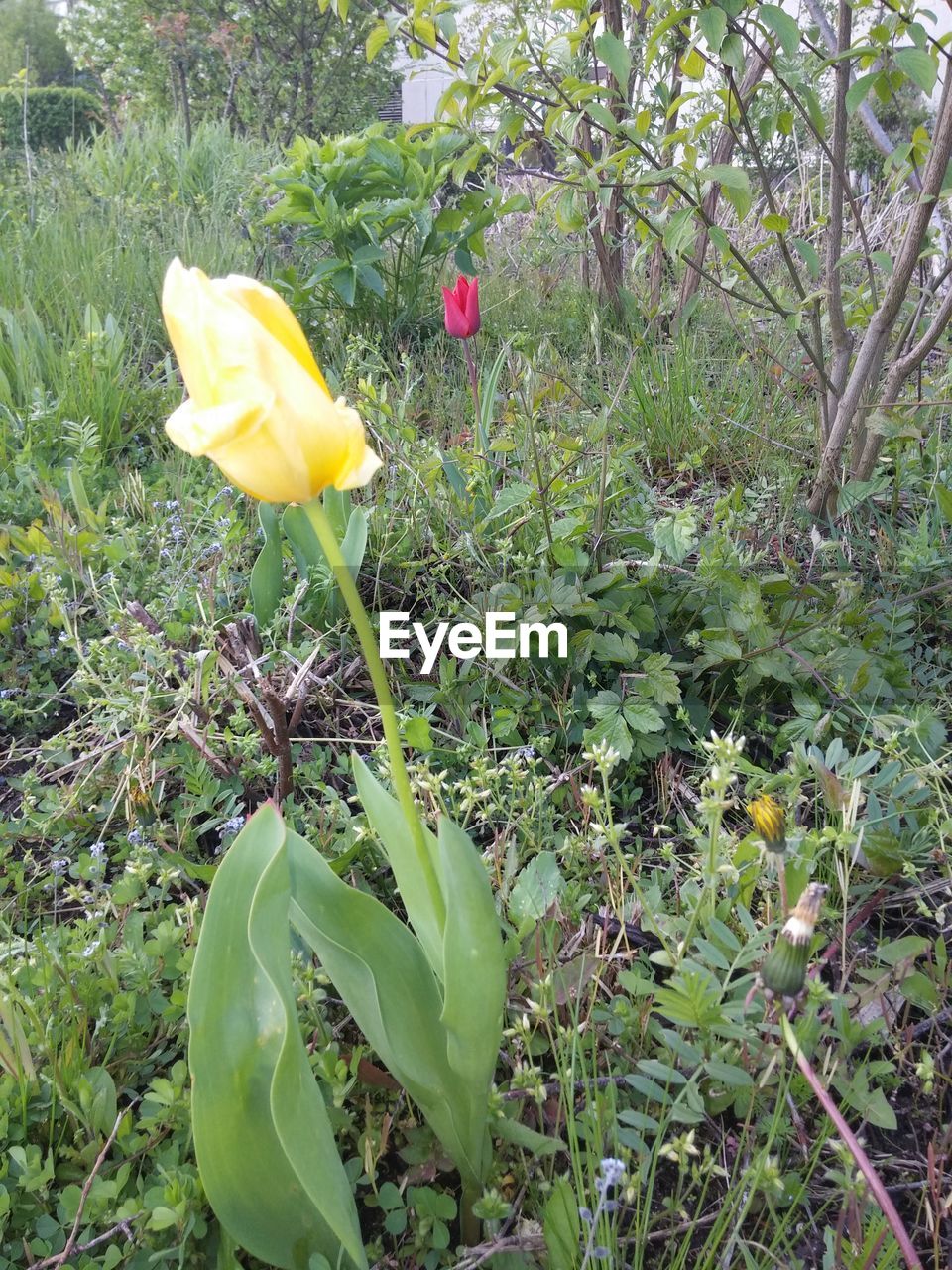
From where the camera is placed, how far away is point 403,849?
819 millimetres

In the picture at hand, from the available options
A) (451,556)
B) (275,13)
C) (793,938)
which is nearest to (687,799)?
(451,556)

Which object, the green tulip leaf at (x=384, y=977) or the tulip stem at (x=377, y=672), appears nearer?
the tulip stem at (x=377, y=672)

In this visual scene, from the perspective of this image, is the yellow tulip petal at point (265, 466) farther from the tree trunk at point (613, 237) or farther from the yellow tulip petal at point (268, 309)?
the tree trunk at point (613, 237)

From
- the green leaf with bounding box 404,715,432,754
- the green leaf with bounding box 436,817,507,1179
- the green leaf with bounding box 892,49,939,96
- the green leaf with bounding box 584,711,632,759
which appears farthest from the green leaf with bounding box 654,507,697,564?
the green leaf with bounding box 436,817,507,1179

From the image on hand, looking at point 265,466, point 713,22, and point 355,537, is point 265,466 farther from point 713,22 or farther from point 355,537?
point 713,22

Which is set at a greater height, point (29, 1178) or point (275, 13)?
point (275, 13)

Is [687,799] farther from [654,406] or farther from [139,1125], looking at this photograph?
[654,406]

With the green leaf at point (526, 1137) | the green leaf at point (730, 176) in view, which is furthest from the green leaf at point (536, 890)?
the green leaf at point (730, 176)

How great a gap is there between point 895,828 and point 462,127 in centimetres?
150

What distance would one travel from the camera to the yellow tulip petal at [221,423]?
59 cm

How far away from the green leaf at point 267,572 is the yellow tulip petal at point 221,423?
101 centimetres

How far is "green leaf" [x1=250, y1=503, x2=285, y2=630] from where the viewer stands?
1.62m

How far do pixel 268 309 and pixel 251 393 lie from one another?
0.23 ft

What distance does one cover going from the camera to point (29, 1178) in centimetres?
84
